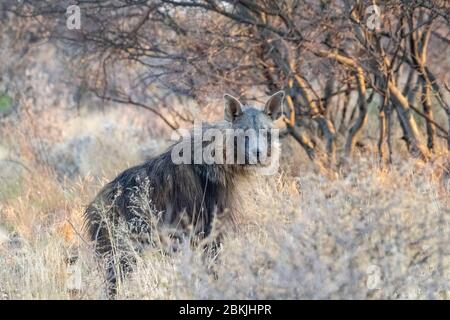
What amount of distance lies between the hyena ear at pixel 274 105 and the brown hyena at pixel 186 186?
0.01 metres

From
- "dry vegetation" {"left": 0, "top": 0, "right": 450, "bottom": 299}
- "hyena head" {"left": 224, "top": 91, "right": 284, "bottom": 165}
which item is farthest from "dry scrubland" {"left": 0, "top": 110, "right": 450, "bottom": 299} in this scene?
"hyena head" {"left": 224, "top": 91, "right": 284, "bottom": 165}

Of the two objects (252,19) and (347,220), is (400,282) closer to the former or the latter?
(347,220)

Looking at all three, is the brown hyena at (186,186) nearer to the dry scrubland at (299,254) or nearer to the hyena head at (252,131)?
the hyena head at (252,131)

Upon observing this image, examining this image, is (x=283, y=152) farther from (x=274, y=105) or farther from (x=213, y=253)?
(x=213, y=253)

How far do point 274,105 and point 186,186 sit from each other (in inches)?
46.6

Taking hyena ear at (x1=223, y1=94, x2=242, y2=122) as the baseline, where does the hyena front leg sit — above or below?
below

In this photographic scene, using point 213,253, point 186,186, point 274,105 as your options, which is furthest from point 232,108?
point 213,253

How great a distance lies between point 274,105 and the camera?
7.60m

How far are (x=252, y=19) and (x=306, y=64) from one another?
3.16 feet

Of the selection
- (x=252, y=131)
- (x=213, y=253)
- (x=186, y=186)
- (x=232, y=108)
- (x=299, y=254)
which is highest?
(x=232, y=108)

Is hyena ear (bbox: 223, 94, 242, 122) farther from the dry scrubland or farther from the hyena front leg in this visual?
the hyena front leg

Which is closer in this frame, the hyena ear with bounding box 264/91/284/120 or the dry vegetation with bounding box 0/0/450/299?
the dry vegetation with bounding box 0/0/450/299

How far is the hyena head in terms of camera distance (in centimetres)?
715

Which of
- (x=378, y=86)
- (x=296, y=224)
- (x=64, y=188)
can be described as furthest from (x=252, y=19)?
(x=296, y=224)
